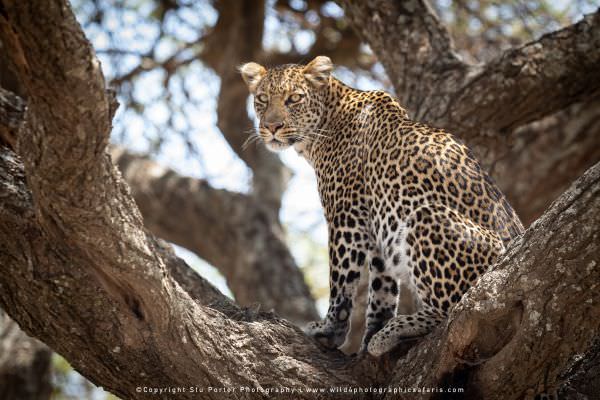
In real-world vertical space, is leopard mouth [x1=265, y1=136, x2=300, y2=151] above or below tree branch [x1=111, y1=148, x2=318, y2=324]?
below

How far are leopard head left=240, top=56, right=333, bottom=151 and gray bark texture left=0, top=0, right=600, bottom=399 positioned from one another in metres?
2.17

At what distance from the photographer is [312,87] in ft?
22.4


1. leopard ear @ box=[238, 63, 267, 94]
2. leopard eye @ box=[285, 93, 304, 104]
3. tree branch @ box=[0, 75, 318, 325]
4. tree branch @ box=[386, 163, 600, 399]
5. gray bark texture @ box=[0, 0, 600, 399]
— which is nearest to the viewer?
gray bark texture @ box=[0, 0, 600, 399]

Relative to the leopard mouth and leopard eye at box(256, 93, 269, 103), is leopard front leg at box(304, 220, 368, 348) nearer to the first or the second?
the leopard mouth

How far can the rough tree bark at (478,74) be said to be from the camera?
7121 millimetres

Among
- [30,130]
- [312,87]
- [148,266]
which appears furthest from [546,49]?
[30,130]

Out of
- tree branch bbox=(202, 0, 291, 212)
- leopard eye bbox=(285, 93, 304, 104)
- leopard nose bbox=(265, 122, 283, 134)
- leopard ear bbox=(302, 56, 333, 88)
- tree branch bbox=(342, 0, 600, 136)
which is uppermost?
tree branch bbox=(202, 0, 291, 212)

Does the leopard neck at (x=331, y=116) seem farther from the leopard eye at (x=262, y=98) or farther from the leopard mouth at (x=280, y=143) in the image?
the leopard eye at (x=262, y=98)

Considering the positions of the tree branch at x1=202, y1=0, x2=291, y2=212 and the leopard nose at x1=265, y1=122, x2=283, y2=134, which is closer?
the leopard nose at x1=265, y1=122, x2=283, y2=134

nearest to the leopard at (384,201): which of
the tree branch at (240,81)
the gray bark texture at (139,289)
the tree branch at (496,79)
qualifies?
the gray bark texture at (139,289)

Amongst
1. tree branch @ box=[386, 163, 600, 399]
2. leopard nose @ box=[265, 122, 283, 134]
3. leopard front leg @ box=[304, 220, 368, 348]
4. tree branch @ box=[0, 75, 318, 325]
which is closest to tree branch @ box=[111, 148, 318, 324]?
tree branch @ box=[0, 75, 318, 325]

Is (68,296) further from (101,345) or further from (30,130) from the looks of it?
(30,130)

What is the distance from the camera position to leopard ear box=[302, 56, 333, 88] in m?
6.84

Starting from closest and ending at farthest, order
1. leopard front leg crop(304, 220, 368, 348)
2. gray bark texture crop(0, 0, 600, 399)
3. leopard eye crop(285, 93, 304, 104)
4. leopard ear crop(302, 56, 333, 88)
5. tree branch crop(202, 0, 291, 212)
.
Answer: gray bark texture crop(0, 0, 600, 399), leopard front leg crop(304, 220, 368, 348), leopard eye crop(285, 93, 304, 104), leopard ear crop(302, 56, 333, 88), tree branch crop(202, 0, 291, 212)
